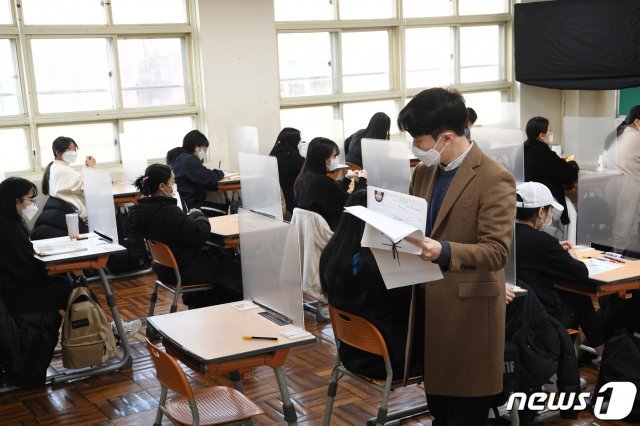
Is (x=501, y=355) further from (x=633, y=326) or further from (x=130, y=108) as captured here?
(x=130, y=108)

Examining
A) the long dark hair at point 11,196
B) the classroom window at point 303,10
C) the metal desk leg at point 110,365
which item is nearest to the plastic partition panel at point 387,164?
the metal desk leg at point 110,365

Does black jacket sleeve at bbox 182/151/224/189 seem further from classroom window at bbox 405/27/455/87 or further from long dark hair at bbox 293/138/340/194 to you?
classroom window at bbox 405/27/455/87

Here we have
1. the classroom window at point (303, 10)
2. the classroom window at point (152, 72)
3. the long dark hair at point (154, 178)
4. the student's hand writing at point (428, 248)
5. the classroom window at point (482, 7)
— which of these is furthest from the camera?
the classroom window at point (482, 7)

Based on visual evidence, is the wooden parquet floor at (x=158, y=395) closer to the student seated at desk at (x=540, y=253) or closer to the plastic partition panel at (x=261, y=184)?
the student seated at desk at (x=540, y=253)

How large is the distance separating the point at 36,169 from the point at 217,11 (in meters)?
2.32

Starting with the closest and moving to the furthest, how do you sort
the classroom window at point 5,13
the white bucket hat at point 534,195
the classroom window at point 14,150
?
1. the white bucket hat at point 534,195
2. the classroom window at point 5,13
3. the classroom window at point 14,150

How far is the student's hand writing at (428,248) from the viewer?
83.6 inches

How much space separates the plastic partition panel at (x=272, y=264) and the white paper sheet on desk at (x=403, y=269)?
24.2 inches

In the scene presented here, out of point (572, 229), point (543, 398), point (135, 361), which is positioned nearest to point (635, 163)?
point (572, 229)

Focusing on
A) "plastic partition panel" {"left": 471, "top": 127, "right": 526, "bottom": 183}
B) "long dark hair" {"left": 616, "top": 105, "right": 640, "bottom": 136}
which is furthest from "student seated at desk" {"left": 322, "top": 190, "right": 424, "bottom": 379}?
"long dark hair" {"left": 616, "top": 105, "right": 640, "bottom": 136}

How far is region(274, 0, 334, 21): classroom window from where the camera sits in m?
8.21

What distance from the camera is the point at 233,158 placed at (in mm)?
7887

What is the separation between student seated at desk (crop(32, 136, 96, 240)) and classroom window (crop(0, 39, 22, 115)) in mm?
1096

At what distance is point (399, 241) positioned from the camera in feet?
6.92
